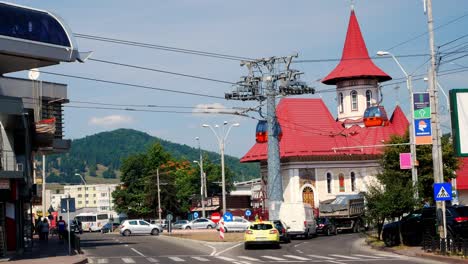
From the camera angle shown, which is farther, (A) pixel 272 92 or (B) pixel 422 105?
(A) pixel 272 92

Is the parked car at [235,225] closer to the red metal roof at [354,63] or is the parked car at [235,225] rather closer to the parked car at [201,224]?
the parked car at [201,224]

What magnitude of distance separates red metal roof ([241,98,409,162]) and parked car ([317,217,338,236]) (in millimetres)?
19844

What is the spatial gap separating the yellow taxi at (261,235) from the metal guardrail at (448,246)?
1065 centimetres

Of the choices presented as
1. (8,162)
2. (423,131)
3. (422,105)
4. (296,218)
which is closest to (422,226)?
(423,131)

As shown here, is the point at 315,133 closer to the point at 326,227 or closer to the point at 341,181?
the point at 341,181

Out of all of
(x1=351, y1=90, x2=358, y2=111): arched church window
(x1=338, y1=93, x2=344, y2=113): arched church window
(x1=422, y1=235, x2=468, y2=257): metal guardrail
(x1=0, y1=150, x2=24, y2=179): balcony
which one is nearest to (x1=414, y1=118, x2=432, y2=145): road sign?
(x1=422, y1=235, x2=468, y2=257): metal guardrail

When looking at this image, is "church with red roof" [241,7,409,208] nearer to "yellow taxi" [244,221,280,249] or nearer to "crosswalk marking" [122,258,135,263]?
"yellow taxi" [244,221,280,249]

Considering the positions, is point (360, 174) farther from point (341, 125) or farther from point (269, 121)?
point (269, 121)

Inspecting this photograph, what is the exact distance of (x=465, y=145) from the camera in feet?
107

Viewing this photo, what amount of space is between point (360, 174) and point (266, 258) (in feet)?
170

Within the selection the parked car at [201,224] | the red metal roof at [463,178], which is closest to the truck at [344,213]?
the parked car at [201,224]

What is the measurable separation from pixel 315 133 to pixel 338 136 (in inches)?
129

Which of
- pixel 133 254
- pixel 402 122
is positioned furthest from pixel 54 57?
pixel 402 122

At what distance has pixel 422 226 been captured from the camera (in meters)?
36.6
